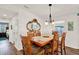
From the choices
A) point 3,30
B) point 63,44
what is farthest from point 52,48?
point 3,30

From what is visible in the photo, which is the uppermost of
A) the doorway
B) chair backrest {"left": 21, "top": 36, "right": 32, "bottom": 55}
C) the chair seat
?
the doorway

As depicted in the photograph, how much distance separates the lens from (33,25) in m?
2.38

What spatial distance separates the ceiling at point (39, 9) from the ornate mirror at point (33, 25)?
164mm

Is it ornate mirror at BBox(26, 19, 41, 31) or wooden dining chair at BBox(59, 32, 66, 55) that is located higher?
ornate mirror at BBox(26, 19, 41, 31)

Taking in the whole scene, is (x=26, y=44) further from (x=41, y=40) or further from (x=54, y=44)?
(x=54, y=44)

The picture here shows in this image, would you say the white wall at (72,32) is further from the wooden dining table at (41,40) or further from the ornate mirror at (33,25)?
the ornate mirror at (33,25)

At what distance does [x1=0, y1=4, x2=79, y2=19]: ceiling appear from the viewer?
229 centimetres

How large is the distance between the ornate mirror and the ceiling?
0.54 ft

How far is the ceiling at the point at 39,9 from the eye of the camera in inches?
90.3

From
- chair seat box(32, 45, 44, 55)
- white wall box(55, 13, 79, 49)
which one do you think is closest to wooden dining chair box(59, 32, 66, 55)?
white wall box(55, 13, 79, 49)

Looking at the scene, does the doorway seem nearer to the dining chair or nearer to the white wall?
the dining chair

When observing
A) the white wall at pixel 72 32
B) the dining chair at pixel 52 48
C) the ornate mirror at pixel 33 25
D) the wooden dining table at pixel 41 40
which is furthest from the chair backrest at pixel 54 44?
the ornate mirror at pixel 33 25
